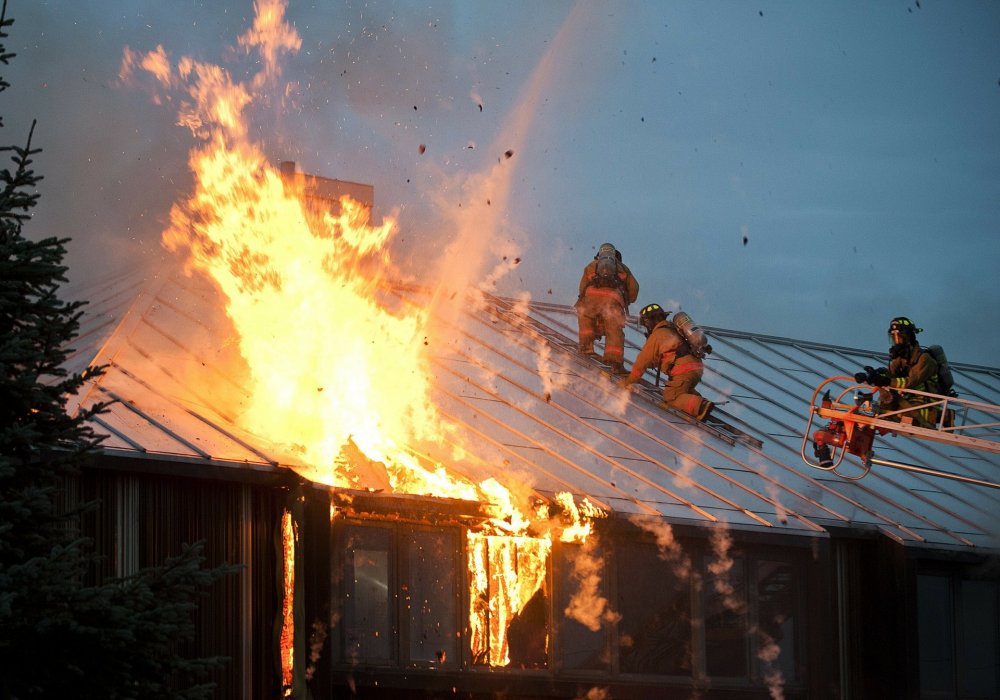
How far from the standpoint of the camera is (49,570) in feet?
25.2

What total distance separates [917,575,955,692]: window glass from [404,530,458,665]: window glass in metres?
6.87

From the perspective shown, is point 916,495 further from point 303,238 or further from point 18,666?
point 18,666

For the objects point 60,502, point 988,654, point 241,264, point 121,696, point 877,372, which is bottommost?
point 988,654

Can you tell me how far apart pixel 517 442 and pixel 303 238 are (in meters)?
4.35

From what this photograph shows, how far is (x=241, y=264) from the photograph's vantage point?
16875 millimetres

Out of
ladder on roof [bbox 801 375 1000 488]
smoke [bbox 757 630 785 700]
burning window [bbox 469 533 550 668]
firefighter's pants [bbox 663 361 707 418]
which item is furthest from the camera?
Answer: firefighter's pants [bbox 663 361 707 418]

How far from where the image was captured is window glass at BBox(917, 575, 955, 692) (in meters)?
16.7

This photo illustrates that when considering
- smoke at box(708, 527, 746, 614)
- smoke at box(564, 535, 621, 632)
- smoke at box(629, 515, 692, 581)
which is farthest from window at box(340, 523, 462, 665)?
smoke at box(708, 527, 746, 614)

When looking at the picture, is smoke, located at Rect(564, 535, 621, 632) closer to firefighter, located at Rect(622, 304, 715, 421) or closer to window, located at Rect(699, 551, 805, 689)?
window, located at Rect(699, 551, 805, 689)

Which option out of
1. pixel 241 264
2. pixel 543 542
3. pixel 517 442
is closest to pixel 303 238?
pixel 241 264

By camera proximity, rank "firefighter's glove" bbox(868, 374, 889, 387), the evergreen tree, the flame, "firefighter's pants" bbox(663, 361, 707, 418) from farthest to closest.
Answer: "firefighter's pants" bbox(663, 361, 707, 418) → "firefighter's glove" bbox(868, 374, 889, 387) → the flame → the evergreen tree

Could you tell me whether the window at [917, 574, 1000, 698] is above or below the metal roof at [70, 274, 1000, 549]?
below

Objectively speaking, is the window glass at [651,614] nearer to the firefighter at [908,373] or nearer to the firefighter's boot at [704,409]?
the firefighter's boot at [704,409]

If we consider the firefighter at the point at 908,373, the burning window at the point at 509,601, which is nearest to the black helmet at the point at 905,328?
the firefighter at the point at 908,373
